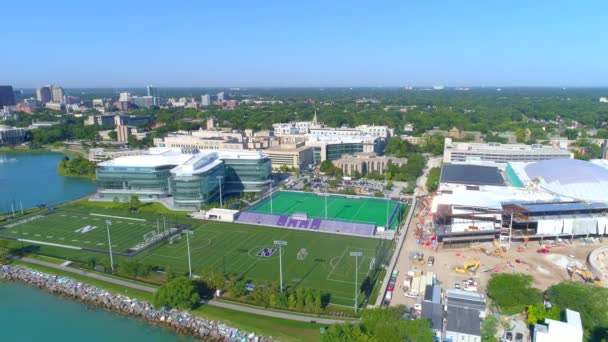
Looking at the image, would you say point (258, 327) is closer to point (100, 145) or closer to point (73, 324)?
point (73, 324)

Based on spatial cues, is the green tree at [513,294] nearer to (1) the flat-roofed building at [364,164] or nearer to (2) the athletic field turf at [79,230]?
(2) the athletic field turf at [79,230]

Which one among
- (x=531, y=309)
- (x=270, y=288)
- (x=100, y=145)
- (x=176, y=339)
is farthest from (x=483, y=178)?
(x=100, y=145)

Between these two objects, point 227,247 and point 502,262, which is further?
point 227,247

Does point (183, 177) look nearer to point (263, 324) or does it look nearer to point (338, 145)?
point (263, 324)

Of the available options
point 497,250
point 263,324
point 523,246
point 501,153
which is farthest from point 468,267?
point 501,153

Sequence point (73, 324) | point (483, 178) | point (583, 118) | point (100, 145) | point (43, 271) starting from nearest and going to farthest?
point (73, 324) < point (43, 271) < point (483, 178) < point (100, 145) < point (583, 118)

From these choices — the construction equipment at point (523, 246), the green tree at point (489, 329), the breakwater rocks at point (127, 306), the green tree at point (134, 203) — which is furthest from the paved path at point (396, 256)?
the green tree at point (134, 203)
